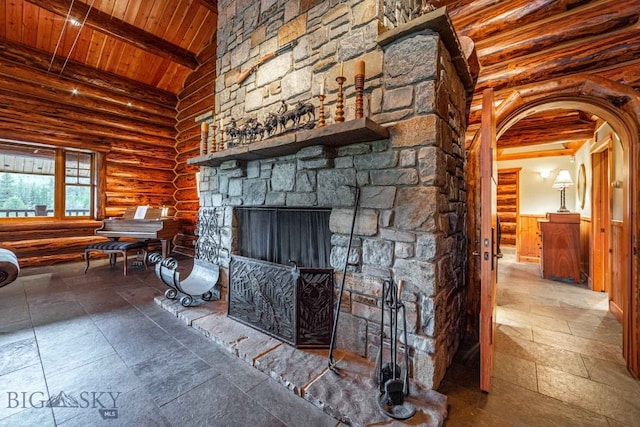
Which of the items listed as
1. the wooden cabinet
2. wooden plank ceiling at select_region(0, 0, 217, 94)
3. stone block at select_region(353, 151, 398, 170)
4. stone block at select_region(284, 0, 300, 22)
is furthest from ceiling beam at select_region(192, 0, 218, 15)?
the wooden cabinet

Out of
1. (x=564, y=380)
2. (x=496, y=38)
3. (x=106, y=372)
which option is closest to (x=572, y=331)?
(x=564, y=380)

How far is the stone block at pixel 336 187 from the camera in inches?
78.9

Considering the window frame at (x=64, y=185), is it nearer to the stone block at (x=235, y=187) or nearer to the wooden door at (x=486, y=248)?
the stone block at (x=235, y=187)

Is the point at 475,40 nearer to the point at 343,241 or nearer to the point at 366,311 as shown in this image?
the point at 343,241

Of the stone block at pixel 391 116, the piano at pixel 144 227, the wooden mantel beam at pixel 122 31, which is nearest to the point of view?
the stone block at pixel 391 116

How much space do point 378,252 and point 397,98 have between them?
106 cm

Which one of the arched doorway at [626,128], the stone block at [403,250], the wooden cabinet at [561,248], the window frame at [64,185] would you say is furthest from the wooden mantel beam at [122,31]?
the wooden cabinet at [561,248]

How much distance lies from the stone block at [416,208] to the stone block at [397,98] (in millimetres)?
565

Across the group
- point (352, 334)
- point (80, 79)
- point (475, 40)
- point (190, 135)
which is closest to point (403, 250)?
point (352, 334)

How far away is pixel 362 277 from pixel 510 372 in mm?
1296

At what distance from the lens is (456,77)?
2191 mm

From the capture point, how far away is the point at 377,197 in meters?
1.88

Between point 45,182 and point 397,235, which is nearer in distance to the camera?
point 397,235

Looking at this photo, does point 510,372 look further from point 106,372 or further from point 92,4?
point 92,4
